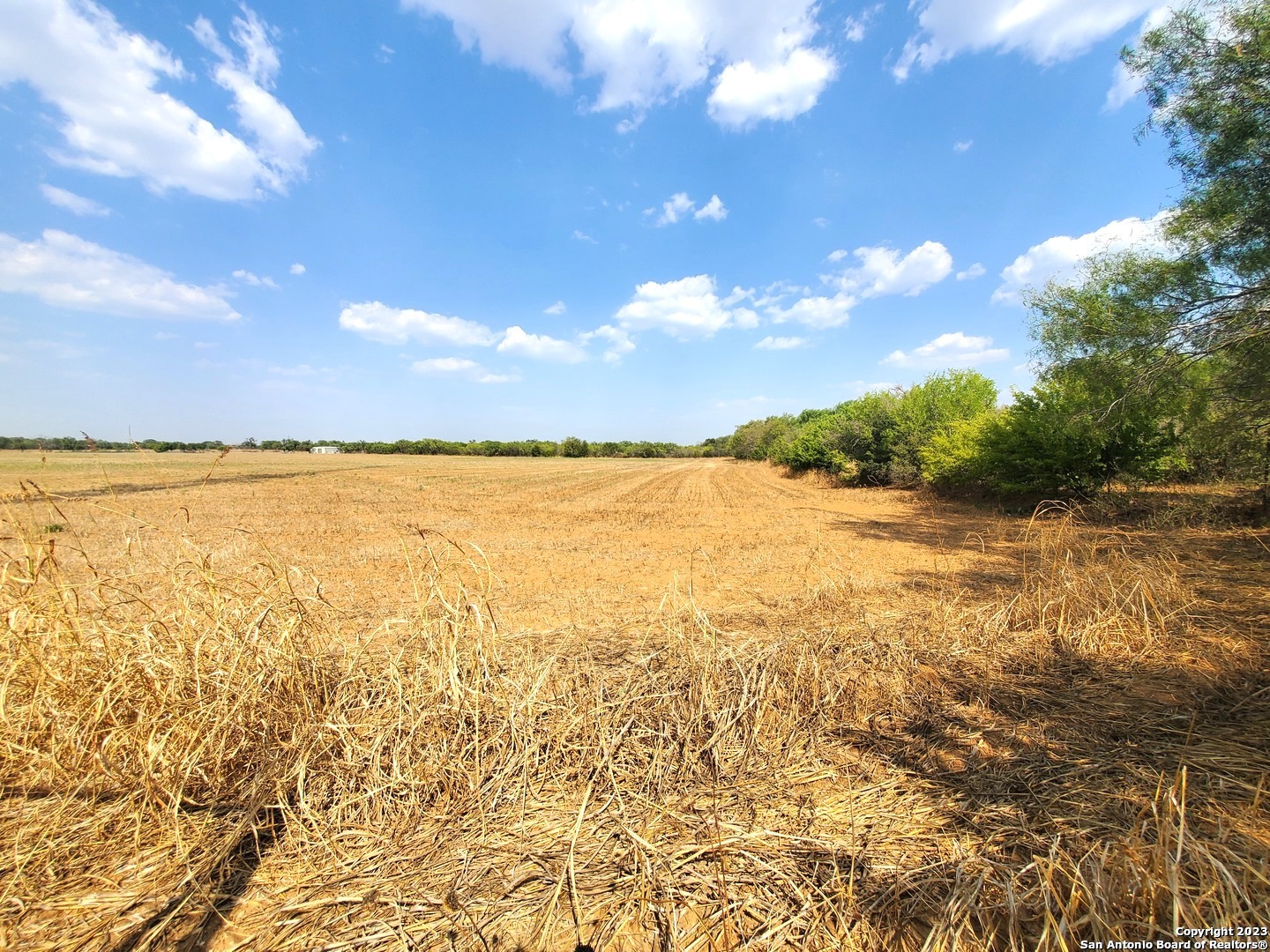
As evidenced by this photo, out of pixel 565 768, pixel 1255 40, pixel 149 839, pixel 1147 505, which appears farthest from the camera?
pixel 1147 505

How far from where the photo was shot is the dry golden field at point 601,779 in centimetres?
199

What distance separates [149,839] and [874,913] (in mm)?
3430

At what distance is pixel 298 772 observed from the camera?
254cm

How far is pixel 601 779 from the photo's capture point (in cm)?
285

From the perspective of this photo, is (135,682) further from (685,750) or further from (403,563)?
(403,563)

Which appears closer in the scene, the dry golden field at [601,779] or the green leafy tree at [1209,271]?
the dry golden field at [601,779]

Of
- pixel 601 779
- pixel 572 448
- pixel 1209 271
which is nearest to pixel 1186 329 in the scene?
pixel 1209 271

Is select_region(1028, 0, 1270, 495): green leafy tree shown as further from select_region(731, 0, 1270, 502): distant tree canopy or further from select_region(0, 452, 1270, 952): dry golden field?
select_region(0, 452, 1270, 952): dry golden field

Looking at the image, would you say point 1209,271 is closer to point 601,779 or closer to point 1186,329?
point 1186,329

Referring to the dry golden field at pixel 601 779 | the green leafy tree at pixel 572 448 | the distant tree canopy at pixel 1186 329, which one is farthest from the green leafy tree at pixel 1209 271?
the green leafy tree at pixel 572 448

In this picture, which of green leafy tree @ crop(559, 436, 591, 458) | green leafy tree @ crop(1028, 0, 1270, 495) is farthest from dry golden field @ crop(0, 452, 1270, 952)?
green leafy tree @ crop(559, 436, 591, 458)

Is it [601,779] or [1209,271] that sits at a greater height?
[1209,271]

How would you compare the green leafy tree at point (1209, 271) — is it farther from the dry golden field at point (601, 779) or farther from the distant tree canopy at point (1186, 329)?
the dry golden field at point (601, 779)

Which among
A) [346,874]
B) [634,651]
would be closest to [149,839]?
[346,874]
